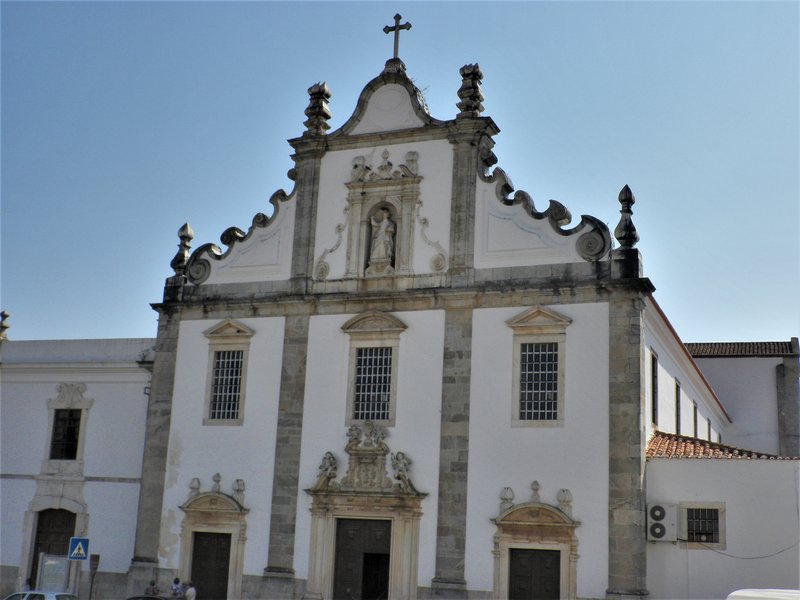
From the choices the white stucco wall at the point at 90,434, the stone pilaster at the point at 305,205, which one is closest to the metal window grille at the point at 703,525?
the stone pilaster at the point at 305,205

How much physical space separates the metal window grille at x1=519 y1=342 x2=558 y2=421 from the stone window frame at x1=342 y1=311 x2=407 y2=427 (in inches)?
112

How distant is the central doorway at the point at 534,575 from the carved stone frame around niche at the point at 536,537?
107 mm

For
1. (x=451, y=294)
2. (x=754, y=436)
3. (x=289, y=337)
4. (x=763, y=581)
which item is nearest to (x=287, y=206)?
(x=289, y=337)

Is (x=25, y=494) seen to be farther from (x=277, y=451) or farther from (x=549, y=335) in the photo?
(x=549, y=335)

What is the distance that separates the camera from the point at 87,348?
88.1ft

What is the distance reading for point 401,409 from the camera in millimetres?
21266

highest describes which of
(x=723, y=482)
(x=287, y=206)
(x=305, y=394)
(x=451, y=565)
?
(x=287, y=206)

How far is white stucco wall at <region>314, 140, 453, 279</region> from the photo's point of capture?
22.1 meters

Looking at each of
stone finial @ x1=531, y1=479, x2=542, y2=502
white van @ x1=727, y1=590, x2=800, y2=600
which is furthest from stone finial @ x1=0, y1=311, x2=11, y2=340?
white van @ x1=727, y1=590, x2=800, y2=600

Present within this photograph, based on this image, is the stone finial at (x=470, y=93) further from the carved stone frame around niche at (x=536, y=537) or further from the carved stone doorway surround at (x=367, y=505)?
the carved stone frame around niche at (x=536, y=537)

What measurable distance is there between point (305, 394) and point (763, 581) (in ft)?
33.8

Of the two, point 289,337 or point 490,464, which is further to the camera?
point 289,337

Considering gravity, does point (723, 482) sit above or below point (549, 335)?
below

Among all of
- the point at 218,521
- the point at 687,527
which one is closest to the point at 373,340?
the point at 218,521
